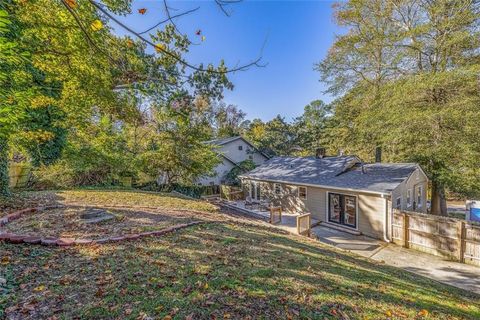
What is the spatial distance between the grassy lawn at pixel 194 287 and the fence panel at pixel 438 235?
4.70m

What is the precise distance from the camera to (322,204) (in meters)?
13.3

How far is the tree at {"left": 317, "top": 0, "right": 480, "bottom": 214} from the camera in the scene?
11.3 m

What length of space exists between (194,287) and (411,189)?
1372 centimetres

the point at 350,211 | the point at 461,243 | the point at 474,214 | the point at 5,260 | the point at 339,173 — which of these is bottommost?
the point at 461,243

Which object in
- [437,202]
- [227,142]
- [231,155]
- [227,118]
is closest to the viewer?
[437,202]

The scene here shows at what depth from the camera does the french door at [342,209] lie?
11953 millimetres

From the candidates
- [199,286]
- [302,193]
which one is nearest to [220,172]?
[302,193]

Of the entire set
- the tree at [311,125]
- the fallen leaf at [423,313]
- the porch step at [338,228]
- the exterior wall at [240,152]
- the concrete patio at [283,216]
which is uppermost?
the tree at [311,125]

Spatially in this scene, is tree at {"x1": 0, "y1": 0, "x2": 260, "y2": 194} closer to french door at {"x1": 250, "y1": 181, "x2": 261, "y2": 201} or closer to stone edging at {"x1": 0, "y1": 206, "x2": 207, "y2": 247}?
stone edging at {"x1": 0, "y1": 206, "x2": 207, "y2": 247}

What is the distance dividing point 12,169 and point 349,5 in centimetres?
2217

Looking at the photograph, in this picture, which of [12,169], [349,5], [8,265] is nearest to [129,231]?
[8,265]

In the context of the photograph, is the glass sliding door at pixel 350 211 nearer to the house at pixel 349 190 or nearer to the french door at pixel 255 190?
the house at pixel 349 190

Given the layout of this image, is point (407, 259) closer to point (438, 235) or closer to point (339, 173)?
point (438, 235)

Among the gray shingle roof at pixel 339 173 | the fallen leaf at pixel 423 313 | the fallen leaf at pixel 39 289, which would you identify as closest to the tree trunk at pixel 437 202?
the gray shingle roof at pixel 339 173
